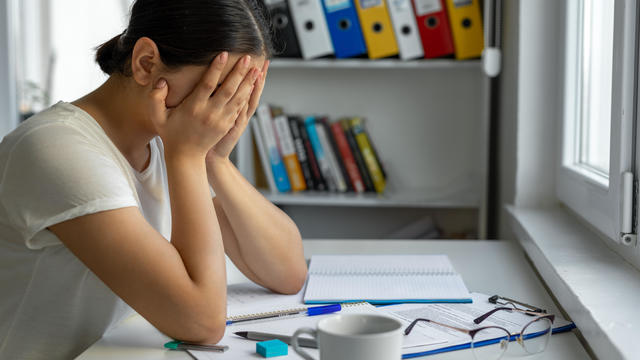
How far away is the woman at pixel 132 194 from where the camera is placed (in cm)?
88

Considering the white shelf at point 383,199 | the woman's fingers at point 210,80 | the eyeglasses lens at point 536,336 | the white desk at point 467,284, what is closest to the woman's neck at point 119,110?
the woman's fingers at point 210,80

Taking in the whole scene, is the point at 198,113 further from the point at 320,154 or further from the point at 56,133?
the point at 320,154

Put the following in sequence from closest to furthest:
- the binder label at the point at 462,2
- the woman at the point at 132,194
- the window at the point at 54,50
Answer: the woman at the point at 132,194, the binder label at the point at 462,2, the window at the point at 54,50

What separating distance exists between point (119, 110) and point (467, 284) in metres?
0.64

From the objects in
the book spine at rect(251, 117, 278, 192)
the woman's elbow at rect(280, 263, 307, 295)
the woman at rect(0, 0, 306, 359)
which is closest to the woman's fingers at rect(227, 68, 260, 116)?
the woman at rect(0, 0, 306, 359)

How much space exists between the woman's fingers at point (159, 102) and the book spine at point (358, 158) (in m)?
1.54

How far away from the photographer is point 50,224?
892 mm

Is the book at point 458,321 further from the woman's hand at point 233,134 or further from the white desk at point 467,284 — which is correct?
the woman's hand at point 233,134

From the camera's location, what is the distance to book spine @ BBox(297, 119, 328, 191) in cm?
255

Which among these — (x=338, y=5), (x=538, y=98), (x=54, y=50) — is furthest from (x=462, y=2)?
(x=54, y=50)

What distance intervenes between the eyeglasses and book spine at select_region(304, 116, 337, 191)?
164cm

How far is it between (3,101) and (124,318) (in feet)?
6.70

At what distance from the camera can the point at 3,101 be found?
2756 millimetres

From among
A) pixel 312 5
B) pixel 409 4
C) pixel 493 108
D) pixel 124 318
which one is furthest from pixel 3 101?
pixel 124 318
